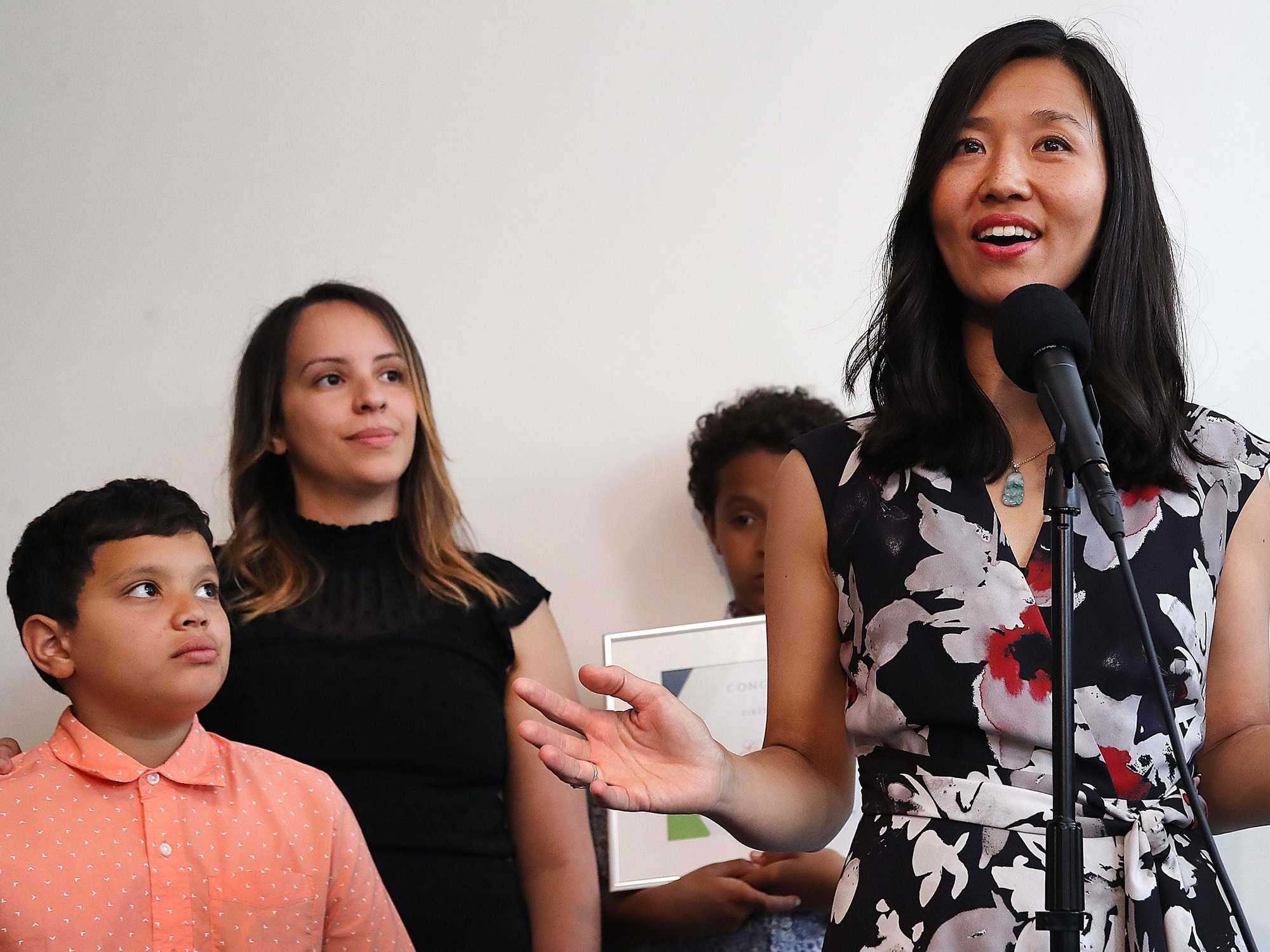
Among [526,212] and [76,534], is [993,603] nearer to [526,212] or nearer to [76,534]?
[76,534]

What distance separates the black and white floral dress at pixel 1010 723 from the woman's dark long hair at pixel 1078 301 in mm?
44

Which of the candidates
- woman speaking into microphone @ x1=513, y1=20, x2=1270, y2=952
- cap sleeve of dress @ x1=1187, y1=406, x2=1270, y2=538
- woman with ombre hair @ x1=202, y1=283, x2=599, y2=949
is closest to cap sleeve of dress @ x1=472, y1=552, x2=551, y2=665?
woman with ombre hair @ x1=202, y1=283, x2=599, y2=949

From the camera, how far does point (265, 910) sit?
5.90ft

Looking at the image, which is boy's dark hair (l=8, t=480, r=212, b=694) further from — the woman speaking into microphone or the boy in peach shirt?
the woman speaking into microphone

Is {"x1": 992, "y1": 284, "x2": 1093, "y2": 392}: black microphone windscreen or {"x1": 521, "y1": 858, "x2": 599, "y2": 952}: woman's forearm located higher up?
Answer: {"x1": 992, "y1": 284, "x2": 1093, "y2": 392}: black microphone windscreen

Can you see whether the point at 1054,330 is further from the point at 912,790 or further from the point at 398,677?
the point at 398,677

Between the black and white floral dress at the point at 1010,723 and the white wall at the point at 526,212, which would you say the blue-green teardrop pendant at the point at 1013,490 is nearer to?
the black and white floral dress at the point at 1010,723

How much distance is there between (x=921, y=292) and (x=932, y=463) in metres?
0.22

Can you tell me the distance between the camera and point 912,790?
1.32 metres

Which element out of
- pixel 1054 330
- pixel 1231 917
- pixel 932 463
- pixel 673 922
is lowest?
pixel 673 922

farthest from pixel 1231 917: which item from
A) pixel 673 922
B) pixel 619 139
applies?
pixel 619 139

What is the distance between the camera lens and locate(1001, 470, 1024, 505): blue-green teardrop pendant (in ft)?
4.60

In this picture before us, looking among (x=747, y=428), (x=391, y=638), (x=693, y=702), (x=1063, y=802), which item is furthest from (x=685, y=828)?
(x=1063, y=802)

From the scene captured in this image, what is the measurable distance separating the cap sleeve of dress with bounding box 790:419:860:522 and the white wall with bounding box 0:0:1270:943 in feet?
4.10
